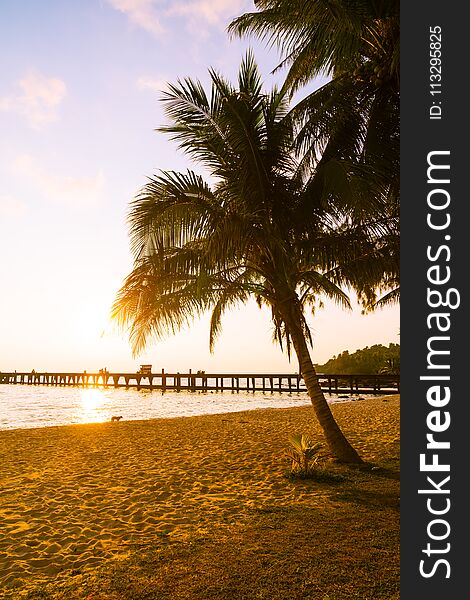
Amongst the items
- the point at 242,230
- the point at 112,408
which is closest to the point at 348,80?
the point at 242,230

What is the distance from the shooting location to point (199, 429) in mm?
14898

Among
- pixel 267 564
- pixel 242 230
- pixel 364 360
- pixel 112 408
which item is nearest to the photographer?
pixel 267 564

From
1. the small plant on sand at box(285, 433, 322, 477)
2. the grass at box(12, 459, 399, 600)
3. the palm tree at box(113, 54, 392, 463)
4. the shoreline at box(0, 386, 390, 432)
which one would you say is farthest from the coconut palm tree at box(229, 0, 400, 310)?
the shoreline at box(0, 386, 390, 432)

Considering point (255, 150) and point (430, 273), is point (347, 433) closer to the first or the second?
point (255, 150)

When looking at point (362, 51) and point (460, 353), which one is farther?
point (362, 51)

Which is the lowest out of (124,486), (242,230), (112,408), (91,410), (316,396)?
(112,408)

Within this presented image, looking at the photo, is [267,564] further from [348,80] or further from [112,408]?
[112,408]

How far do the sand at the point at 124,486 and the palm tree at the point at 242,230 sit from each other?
2.17 m

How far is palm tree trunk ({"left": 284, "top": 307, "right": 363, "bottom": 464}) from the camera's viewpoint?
28.3ft

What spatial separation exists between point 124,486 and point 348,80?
27.1 feet

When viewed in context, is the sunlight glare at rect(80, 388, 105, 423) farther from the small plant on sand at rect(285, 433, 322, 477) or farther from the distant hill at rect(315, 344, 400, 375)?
the distant hill at rect(315, 344, 400, 375)

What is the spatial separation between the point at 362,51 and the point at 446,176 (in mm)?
6091

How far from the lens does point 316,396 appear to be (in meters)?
8.61

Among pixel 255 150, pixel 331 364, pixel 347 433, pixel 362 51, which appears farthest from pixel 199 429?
pixel 331 364
